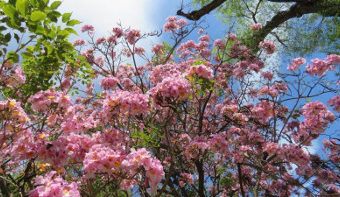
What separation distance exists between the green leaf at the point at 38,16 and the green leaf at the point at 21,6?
8 centimetres

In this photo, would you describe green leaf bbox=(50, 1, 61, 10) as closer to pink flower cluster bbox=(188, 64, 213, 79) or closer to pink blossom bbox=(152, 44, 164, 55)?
pink flower cluster bbox=(188, 64, 213, 79)

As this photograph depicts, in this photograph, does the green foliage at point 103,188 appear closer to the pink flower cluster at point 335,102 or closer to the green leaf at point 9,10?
the green leaf at point 9,10

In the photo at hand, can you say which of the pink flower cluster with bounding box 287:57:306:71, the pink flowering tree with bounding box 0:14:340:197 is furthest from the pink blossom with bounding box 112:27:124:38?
the pink flower cluster with bounding box 287:57:306:71

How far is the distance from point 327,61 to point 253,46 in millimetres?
4413

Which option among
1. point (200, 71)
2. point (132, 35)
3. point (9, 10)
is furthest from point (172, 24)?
point (9, 10)

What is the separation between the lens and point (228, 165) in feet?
27.3

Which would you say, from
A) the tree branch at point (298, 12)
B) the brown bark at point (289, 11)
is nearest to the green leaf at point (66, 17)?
the brown bark at point (289, 11)

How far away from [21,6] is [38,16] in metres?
0.14

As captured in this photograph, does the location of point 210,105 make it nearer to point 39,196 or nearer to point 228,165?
point 228,165

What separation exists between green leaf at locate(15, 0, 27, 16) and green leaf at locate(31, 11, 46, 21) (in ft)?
0.26

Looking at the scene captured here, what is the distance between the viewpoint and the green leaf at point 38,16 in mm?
3438

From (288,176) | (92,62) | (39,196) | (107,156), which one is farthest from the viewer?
(92,62)

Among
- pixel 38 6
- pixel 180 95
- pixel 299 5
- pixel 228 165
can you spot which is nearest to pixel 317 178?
pixel 228 165

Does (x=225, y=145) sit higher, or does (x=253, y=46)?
(x=253, y=46)
